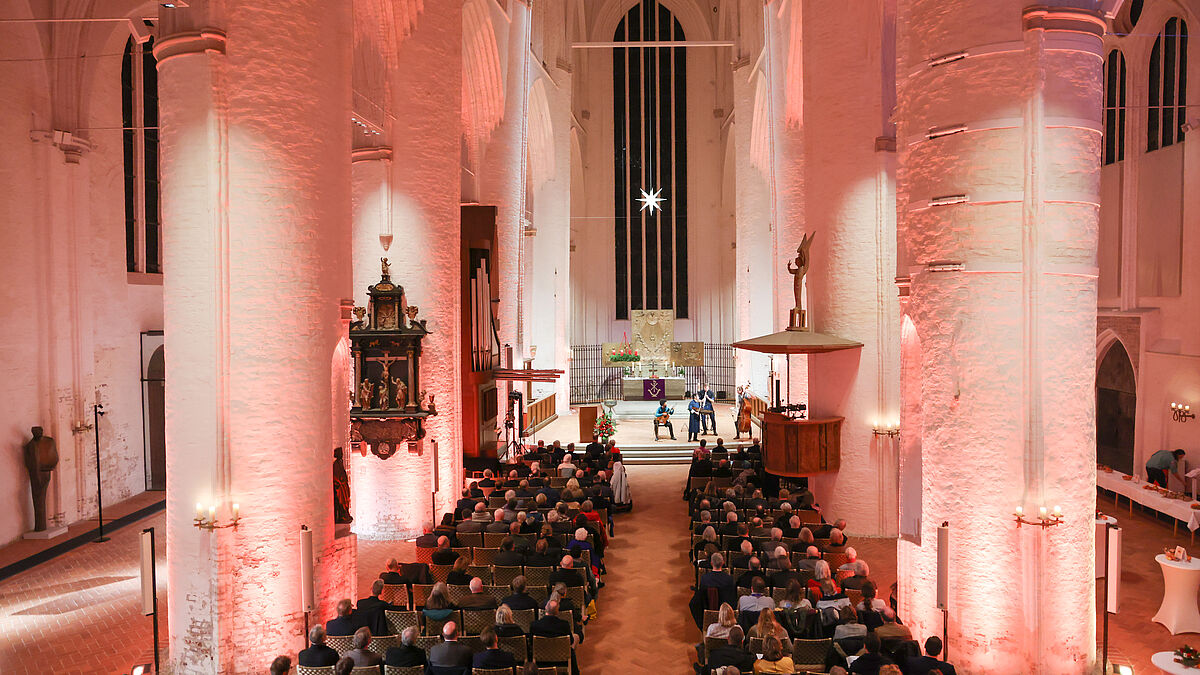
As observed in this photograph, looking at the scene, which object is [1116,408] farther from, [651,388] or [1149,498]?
[651,388]

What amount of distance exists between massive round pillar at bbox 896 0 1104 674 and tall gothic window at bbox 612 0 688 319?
2552 centimetres

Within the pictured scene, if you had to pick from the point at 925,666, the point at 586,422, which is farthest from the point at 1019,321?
the point at 586,422

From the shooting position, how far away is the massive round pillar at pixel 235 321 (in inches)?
313

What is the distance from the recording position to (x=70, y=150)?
1375 cm

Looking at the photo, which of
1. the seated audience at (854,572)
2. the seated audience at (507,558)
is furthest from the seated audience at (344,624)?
the seated audience at (854,572)

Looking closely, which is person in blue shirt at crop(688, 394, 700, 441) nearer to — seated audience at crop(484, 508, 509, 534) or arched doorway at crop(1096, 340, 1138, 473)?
arched doorway at crop(1096, 340, 1138, 473)

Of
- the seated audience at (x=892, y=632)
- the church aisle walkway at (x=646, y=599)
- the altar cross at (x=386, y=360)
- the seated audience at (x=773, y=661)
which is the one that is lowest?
the church aisle walkway at (x=646, y=599)

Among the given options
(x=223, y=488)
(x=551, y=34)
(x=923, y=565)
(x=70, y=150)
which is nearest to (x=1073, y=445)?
(x=923, y=565)

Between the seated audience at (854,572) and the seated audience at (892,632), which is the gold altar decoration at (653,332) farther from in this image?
the seated audience at (892,632)

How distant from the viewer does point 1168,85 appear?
15.0 meters

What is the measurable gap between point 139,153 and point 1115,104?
67.7ft

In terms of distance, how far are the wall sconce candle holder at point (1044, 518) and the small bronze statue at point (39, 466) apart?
1435cm

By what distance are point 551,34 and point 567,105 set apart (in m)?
2.47

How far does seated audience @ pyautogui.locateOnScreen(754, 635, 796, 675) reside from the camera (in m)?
6.08
